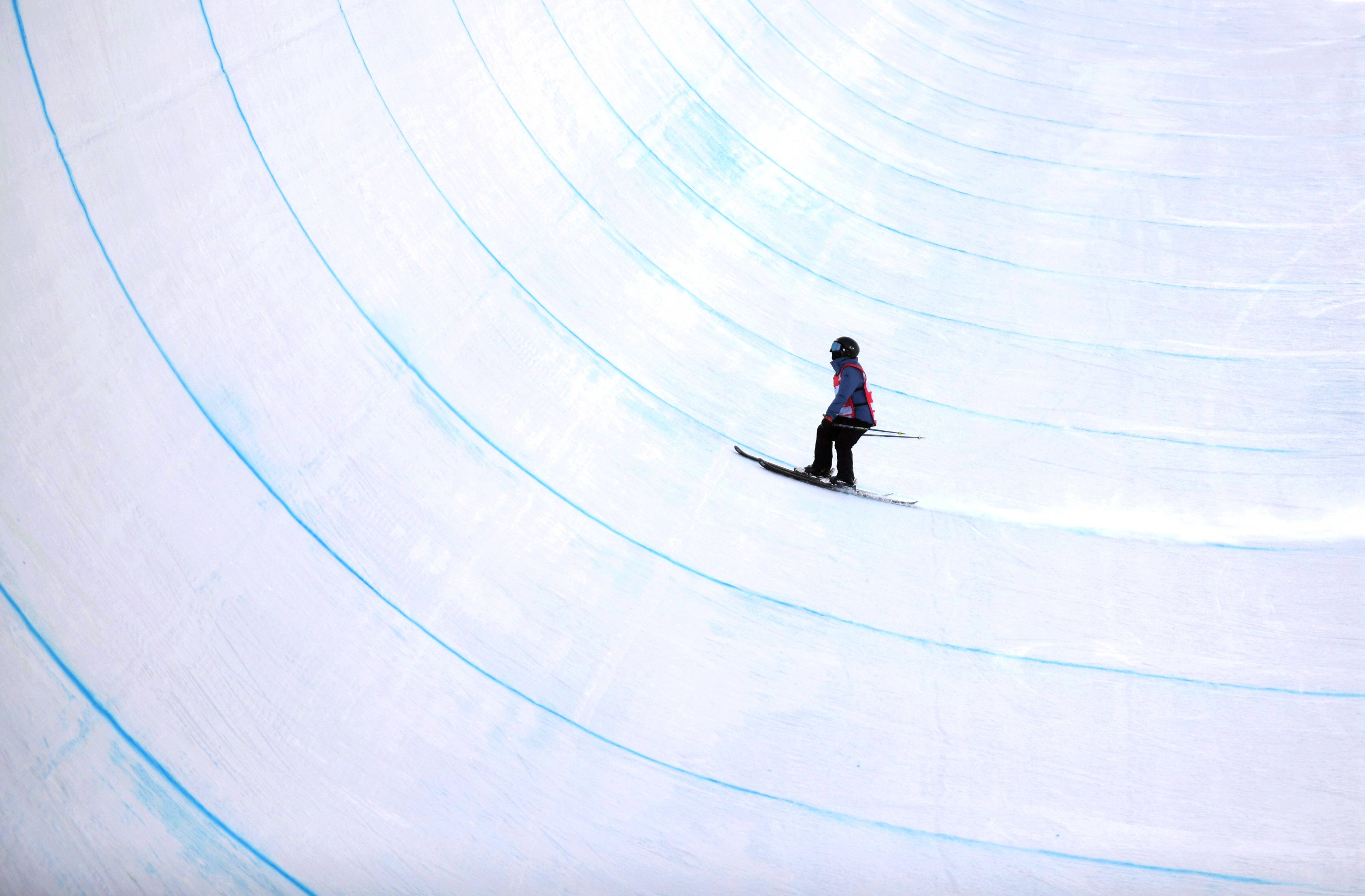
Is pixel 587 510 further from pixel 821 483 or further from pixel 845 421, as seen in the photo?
pixel 845 421

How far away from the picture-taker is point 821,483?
15.2ft

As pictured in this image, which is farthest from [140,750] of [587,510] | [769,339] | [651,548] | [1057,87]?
[1057,87]

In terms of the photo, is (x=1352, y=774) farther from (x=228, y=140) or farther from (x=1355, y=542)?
(x=228, y=140)

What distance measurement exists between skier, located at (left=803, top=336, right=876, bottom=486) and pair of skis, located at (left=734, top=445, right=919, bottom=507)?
0.03 metres

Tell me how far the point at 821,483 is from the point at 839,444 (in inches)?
8.9

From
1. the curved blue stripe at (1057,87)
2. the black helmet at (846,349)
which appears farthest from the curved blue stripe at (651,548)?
the curved blue stripe at (1057,87)

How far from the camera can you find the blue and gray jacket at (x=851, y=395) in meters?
4.63

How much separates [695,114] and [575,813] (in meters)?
4.93

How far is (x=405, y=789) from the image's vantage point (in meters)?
2.91

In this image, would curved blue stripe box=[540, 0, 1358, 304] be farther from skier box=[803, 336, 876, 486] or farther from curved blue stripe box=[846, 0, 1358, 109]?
curved blue stripe box=[846, 0, 1358, 109]

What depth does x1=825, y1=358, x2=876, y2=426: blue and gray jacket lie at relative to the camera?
463cm

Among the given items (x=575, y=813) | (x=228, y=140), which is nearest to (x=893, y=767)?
(x=575, y=813)

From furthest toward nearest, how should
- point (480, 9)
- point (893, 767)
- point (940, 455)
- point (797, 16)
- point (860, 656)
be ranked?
point (797, 16), point (480, 9), point (940, 455), point (860, 656), point (893, 767)

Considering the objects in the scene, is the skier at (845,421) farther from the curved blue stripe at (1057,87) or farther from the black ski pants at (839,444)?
the curved blue stripe at (1057,87)
